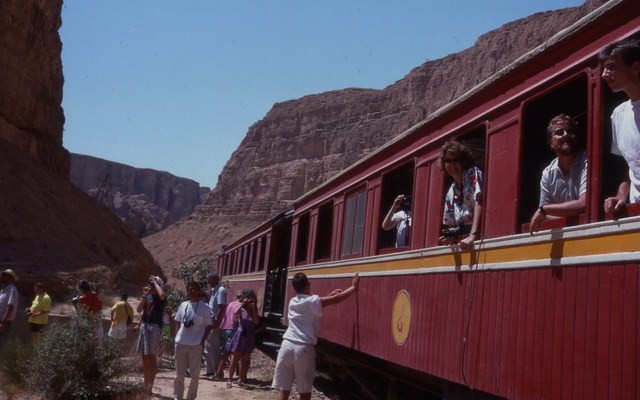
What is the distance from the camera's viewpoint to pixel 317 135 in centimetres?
8806

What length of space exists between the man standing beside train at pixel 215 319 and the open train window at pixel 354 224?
2.56m

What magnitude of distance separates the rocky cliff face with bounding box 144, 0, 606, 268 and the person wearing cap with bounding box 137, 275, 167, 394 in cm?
6482

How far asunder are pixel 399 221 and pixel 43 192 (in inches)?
1162

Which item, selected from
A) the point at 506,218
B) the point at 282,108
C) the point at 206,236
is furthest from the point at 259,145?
the point at 506,218

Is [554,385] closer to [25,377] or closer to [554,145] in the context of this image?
[554,145]

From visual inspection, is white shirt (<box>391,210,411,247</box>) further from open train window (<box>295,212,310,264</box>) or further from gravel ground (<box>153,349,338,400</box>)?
open train window (<box>295,212,310,264</box>)

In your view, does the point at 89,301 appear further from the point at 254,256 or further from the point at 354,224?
the point at 254,256

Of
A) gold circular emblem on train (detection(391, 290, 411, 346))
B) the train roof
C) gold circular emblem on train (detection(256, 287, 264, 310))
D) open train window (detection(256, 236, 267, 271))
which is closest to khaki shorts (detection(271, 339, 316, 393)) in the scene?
gold circular emblem on train (detection(391, 290, 411, 346))

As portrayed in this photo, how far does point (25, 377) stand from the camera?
886cm

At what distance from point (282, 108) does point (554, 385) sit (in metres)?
94.2

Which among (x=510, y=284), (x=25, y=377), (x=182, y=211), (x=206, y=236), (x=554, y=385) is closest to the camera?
(x=554, y=385)

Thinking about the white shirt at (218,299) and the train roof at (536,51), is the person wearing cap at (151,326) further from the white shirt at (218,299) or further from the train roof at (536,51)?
the train roof at (536,51)

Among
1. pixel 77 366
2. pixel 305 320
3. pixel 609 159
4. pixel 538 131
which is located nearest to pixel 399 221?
pixel 305 320

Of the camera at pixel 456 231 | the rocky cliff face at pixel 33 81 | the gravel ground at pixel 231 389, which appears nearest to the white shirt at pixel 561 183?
the camera at pixel 456 231
